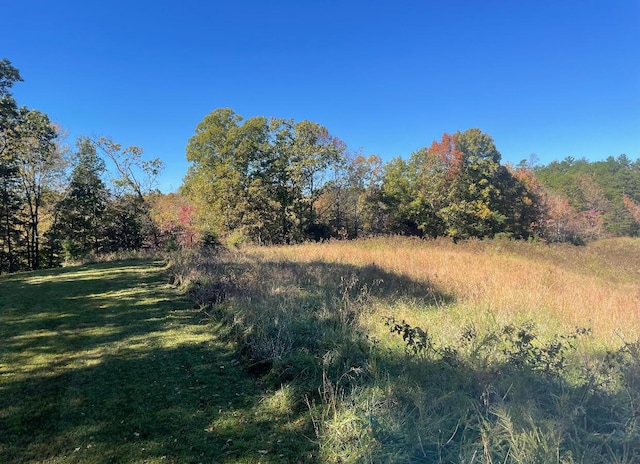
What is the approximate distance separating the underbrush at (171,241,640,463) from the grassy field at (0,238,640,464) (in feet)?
0.05

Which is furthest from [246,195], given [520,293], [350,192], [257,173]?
[520,293]

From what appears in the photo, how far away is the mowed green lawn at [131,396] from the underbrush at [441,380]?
38 cm

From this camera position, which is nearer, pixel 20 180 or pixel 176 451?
pixel 176 451

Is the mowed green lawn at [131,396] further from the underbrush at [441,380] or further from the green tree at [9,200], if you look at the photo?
the green tree at [9,200]

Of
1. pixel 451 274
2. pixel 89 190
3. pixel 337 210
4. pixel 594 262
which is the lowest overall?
pixel 594 262

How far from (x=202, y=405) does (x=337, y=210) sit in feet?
103

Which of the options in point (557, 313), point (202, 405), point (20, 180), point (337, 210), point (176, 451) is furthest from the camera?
point (337, 210)

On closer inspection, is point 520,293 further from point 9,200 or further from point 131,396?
point 9,200

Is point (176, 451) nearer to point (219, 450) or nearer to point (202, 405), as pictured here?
point (219, 450)

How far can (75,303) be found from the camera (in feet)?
23.8

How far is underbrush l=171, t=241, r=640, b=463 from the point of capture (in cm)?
220

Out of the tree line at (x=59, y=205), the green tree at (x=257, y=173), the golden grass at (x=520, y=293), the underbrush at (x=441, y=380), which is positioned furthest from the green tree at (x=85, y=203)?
the underbrush at (x=441, y=380)

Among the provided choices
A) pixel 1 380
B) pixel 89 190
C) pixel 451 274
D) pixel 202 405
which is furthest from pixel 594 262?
pixel 89 190

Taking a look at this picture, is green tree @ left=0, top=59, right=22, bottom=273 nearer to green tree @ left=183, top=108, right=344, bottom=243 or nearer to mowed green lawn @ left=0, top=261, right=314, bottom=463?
green tree @ left=183, top=108, right=344, bottom=243
